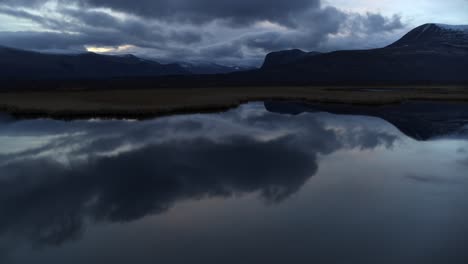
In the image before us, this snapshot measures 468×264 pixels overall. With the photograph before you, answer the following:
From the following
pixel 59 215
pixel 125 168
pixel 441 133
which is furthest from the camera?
pixel 441 133

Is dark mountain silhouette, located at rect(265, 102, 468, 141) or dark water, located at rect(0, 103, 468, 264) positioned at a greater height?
dark mountain silhouette, located at rect(265, 102, 468, 141)

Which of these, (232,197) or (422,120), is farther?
(422,120)

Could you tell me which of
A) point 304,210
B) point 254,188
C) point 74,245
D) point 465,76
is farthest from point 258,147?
point 465,76

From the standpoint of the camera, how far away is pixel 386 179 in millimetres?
15773

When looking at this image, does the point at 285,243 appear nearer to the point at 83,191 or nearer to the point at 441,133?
the point at 83,191

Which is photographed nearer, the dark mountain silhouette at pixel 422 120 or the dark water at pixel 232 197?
the dark water at pixel 232 197

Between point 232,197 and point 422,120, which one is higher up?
point 422,120

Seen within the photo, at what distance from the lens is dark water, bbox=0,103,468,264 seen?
9477 mm

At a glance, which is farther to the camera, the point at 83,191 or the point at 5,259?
the point at 83,191

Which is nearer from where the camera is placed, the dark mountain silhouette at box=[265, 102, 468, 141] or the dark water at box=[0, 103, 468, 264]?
the dark water at box=[0, 103, 468, 264]

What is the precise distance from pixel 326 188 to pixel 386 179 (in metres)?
3.27

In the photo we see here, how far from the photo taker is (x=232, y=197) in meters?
13.5

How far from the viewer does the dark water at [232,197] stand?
9.48m

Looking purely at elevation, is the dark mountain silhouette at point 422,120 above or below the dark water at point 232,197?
above
